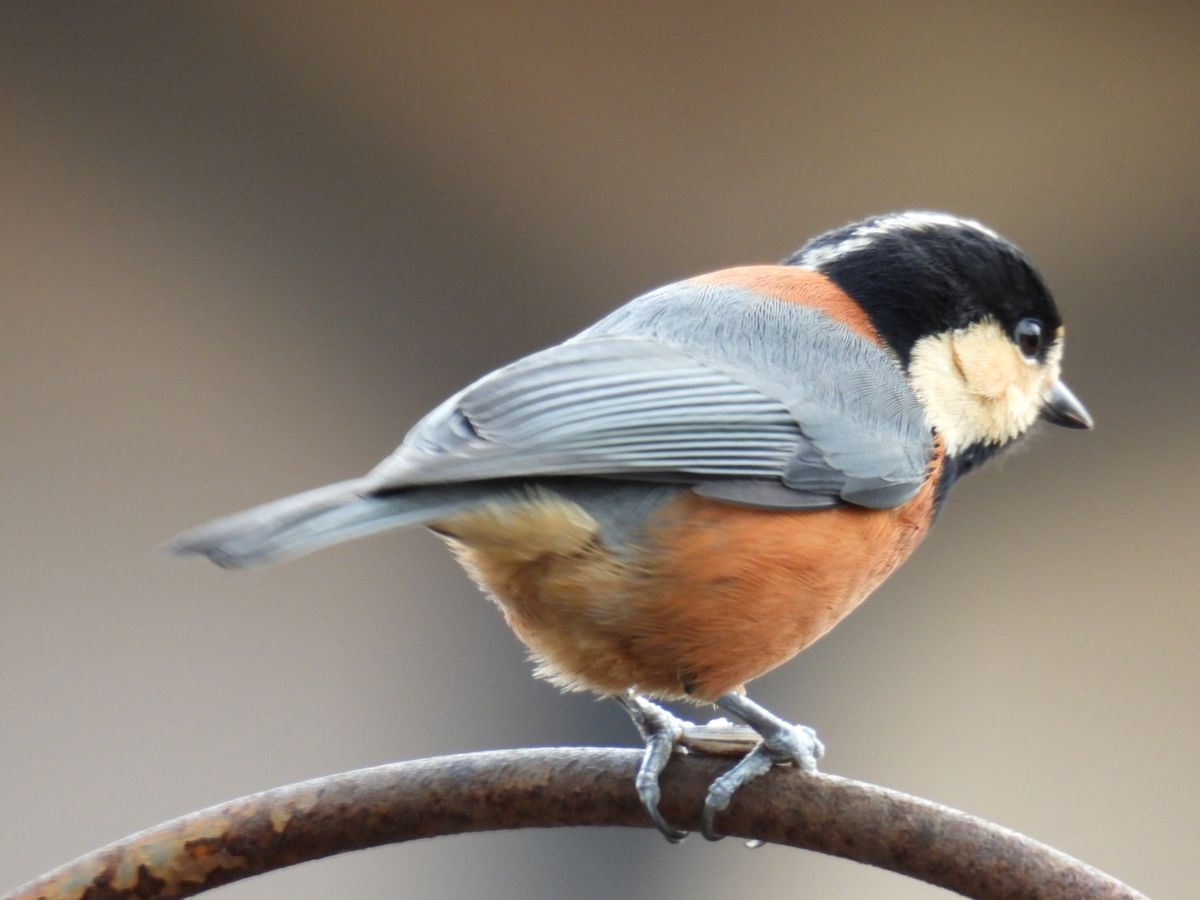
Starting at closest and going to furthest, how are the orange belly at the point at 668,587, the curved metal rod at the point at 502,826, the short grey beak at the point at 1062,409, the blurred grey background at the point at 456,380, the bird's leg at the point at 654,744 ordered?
the curved metal rod at the point at 502,826 < the bird's leg at the point at 654,744 < the orange belly at the point at 668,587 < the short grey beak at the point at 1062,409 < the blurred grey background at the point at 456,380

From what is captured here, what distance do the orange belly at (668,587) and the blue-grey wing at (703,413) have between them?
4 cm

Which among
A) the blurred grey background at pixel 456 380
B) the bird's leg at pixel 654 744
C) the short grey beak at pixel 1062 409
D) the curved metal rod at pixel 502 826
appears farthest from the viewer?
the blurred grey background at pixel 456 380

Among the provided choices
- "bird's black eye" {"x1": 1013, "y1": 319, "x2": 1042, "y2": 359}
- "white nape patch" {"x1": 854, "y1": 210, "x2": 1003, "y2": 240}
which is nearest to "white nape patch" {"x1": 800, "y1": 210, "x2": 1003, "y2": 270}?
"white nape patch" {"x1": 854, "y1": 210, "x2": 1003, "y2": 240}

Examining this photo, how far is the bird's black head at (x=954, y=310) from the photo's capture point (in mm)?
A: 1651

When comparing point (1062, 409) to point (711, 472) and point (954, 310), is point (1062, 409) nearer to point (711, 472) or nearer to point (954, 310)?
point (954, 310)

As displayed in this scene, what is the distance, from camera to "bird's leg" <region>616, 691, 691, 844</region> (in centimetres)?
118

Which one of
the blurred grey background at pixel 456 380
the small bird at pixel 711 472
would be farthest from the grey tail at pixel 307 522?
the blurred grey background at pixel 456 380

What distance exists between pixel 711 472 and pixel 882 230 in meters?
0.49

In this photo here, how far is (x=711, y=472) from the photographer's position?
1.36m

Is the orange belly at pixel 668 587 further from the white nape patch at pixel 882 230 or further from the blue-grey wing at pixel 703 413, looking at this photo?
the white nape patch at pixel 882 230

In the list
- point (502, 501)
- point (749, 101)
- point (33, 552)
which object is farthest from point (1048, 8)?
point (33, 552)

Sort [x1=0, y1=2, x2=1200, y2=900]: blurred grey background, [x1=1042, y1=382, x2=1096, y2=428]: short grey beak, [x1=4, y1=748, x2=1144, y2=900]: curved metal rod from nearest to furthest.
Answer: [x1=4, y1=748, x2=1144, y2=900]: curved metal rod < [x1=1042, y1=382, x2=1096, y2=428]: short grey beak < [x1=0, y1=2, x2=1200, y2=900]: blurred grey background

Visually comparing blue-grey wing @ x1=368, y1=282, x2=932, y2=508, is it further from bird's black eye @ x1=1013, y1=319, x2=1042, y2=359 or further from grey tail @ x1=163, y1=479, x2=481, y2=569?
bird's black eye @ x1=1013, y1=319, x2=1042, y2=359

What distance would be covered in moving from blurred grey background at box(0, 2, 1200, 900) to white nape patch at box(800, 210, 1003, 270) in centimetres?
108
